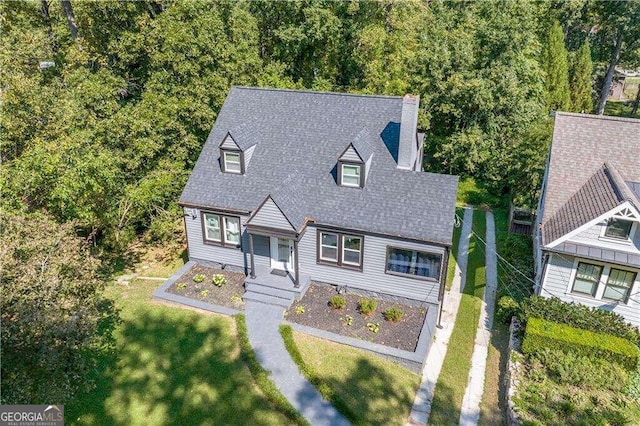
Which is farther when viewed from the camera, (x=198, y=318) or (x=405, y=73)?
(x=405, y=73)

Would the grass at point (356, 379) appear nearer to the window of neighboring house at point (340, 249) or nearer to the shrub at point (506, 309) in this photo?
the window of neighboring house at point (340, 249)

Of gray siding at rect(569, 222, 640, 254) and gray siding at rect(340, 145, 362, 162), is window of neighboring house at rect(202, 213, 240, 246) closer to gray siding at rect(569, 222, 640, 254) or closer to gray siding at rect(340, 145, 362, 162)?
gray siding at rect(340, 145, 362, 162)

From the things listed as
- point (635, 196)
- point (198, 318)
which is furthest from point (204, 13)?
point (635, 196)

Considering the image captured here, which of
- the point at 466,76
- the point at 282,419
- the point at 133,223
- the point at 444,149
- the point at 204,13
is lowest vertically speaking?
the point at 282,419

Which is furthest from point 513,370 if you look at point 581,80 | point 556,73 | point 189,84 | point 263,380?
point 581,80

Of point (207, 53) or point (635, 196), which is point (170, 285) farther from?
point (635, 196)

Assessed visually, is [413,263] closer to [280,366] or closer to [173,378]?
[280,366]
